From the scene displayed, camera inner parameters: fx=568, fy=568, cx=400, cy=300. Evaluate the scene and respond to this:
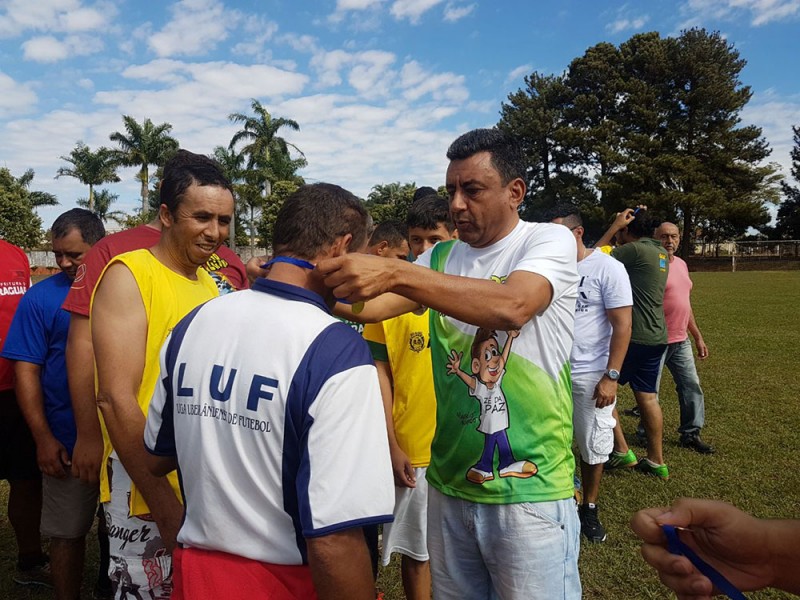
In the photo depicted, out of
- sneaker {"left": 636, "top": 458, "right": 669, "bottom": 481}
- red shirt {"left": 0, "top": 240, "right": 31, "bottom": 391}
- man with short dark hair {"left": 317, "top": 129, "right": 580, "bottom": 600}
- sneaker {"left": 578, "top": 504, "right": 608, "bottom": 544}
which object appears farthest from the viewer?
sneaker {"left": 636, "top": 458, "right": 669, "bottom": 481}

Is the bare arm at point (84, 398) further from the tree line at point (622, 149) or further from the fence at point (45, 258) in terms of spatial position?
the fence at point (45, 258)

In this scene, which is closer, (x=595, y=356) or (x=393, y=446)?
(x=393, y=446)

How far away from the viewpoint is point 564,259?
224 centimetres

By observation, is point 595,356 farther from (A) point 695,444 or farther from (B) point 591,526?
(A) point 695,444

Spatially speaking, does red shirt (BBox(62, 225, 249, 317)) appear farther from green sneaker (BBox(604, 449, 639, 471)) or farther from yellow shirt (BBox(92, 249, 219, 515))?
green sneaker (BBox(604, 449, 639, 471))

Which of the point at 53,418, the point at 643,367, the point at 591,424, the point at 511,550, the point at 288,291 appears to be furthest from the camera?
the point at 643,367

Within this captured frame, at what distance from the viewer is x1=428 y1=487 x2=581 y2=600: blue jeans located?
222cm

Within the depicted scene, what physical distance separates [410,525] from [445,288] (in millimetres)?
2027

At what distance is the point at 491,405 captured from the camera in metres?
2.32

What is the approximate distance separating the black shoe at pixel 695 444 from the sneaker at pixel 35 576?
640 centimetres

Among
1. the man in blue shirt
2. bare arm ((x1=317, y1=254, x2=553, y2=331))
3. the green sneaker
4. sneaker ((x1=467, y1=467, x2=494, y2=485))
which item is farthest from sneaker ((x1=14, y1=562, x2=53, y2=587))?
the green sneaker

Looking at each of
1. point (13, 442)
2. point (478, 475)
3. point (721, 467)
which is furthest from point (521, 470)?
point (721, 467)

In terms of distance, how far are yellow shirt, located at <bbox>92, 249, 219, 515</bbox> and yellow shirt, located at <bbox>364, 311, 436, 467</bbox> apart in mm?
1237

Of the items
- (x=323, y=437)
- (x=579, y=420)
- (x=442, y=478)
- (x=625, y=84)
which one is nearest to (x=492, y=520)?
(x=442, y=478)
